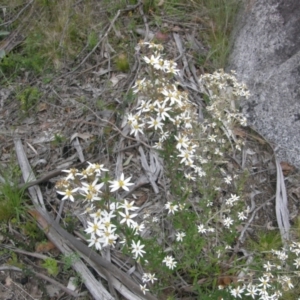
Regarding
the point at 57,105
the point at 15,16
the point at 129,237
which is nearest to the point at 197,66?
the point at 57,105

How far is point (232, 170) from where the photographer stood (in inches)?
147

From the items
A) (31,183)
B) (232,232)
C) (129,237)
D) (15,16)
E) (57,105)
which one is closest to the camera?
(129,237)

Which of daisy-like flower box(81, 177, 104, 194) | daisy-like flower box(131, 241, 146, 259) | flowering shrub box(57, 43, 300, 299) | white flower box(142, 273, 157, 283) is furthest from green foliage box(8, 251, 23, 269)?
daisy-like flower box(81, 177, 104, 194)

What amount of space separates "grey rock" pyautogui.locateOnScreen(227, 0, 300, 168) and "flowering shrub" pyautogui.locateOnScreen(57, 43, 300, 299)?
29.1 inches

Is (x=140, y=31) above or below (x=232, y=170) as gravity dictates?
above

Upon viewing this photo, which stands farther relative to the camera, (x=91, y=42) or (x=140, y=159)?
(x=91, y=42)

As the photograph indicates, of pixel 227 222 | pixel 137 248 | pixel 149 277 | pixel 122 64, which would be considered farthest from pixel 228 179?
pixel 122 64

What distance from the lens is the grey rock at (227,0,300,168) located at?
12.9 ft

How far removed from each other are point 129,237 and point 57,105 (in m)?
2.05

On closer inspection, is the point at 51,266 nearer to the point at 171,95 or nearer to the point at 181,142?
the point at 181,142

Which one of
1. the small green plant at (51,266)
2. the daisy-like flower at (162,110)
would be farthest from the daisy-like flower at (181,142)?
the small green plant at (51,266)

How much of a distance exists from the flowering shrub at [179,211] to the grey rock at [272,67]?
738 millimetres

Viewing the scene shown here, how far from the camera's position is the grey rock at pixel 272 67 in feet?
12.9

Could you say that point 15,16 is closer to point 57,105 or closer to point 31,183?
point 57,105
